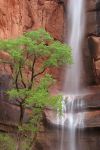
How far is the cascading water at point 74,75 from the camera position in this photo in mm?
19562

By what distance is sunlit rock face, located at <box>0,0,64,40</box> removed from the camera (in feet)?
71.7

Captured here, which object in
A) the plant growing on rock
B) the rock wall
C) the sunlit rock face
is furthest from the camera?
the rock wall

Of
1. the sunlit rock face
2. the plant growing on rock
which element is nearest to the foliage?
the plant growing on rock

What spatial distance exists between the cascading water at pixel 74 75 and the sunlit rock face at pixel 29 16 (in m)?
0.78

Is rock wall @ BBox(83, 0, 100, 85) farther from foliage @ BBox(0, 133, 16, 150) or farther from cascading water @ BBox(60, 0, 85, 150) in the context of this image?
foliage @ BBox(0, 133, 16, 150)

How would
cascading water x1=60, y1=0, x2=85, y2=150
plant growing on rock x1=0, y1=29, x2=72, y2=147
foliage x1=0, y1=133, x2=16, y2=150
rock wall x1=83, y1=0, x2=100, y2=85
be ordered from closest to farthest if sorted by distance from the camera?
plant growing on rock x1=0, y1=29, x2=72, y2=147 → foliage x1=0, y1=133, x2=16, y2=150 → cascading water x1=60, y1=0, x2=85, y2=150 → rock wall x1=83, y1=0, x2=100, y2=85

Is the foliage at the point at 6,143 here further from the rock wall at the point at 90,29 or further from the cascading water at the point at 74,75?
the rock wall at the point at 90,29

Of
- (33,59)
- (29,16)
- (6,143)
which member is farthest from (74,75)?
(6,143)

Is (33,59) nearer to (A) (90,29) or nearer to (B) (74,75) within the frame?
(B) (74,75)

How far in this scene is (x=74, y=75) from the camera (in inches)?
936

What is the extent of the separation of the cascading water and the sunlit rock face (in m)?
0.78

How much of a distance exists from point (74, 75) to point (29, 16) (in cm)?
444

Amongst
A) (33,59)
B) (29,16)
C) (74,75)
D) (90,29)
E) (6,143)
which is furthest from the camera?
(90,29)

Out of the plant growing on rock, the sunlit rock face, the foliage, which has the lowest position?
the foliage
